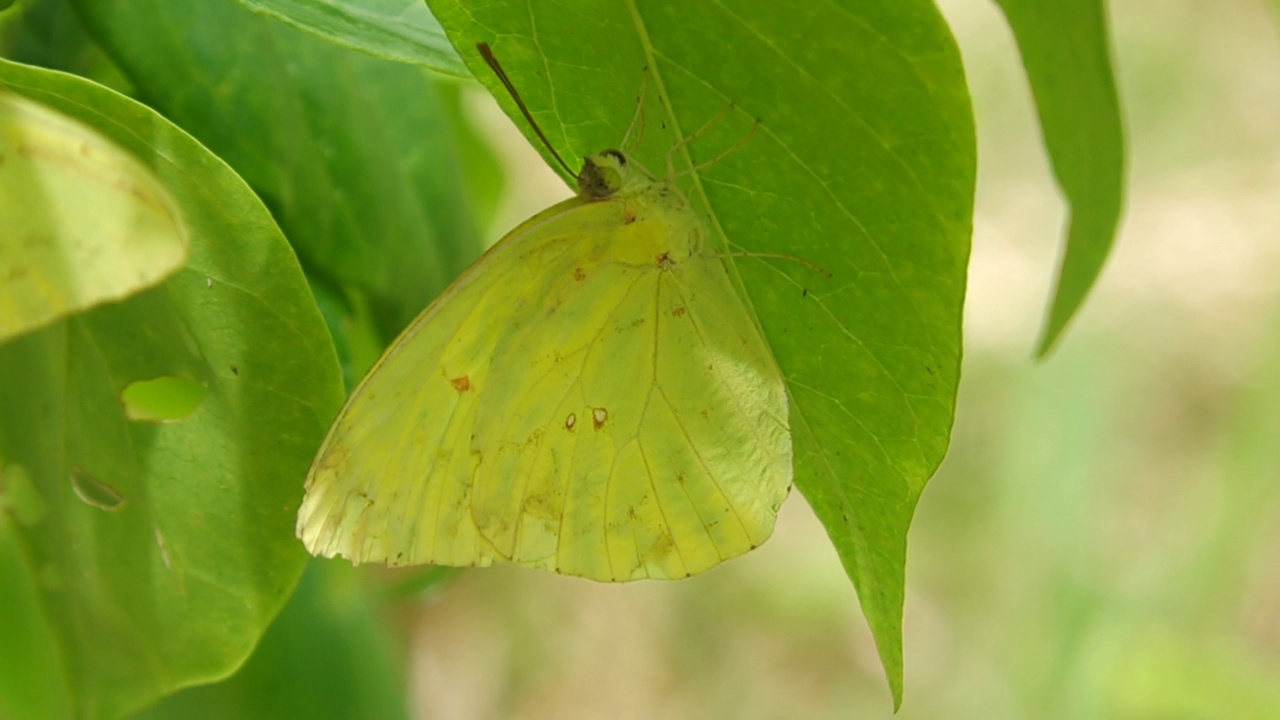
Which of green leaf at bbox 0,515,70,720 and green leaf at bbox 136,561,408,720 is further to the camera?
green leaf at bbox 136,561,408,720

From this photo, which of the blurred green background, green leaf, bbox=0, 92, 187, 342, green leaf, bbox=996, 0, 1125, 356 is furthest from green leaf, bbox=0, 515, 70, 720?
the blurred green background

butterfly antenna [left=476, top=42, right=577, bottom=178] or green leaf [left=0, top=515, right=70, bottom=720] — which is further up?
butterfly antenna [left=476, top=42, right=577, bottom=178]

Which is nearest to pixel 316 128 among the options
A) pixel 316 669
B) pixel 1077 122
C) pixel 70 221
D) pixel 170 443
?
pixel 170 443

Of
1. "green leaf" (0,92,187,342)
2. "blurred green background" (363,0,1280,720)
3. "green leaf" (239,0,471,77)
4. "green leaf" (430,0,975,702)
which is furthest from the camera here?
"blurred green background" (363,0,1280,720)

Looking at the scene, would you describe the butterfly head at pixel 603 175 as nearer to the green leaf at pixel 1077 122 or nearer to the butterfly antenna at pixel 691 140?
the butterfly antenna at pixel 691 140

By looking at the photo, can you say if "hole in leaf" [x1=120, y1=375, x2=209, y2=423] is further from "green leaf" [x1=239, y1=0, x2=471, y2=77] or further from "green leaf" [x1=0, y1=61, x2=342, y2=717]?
"green leaf" [x1=239, y1=0, x2=471, y2=77]

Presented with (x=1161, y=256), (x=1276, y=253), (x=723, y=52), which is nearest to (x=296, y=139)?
(x=723, y=52)

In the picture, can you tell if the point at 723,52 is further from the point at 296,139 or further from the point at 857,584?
the point at 296,139
